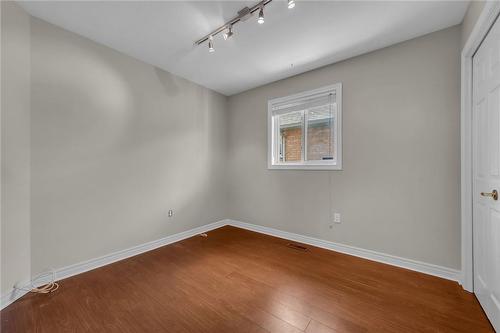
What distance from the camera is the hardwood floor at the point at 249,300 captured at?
57.0 inches

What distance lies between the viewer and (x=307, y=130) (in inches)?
123

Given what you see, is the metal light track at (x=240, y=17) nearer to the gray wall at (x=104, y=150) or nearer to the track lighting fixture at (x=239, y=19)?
the track lighting fixture at (x=239, y=19)

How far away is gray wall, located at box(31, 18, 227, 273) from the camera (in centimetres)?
195

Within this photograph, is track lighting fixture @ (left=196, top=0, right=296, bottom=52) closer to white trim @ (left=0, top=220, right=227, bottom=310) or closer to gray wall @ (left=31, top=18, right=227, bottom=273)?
gray wall @ (left=31, top=18, right=227, bottom=273)

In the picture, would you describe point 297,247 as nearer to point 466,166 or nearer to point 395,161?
point 395,161

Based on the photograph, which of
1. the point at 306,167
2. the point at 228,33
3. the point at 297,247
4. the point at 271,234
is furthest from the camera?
the point at 271,234

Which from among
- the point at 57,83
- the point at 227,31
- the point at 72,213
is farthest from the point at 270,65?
the point at 72,213

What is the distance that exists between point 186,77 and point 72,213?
2.39 m

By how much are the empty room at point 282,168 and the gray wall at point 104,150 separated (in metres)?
0.02

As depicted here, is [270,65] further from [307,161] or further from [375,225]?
[375,225]

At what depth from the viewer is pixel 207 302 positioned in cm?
170

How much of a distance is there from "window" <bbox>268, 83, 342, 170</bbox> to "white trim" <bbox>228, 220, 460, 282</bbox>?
1.06 meters

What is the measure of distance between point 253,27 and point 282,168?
198 centimetres

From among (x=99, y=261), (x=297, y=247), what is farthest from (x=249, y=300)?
(x=99, y=261)
